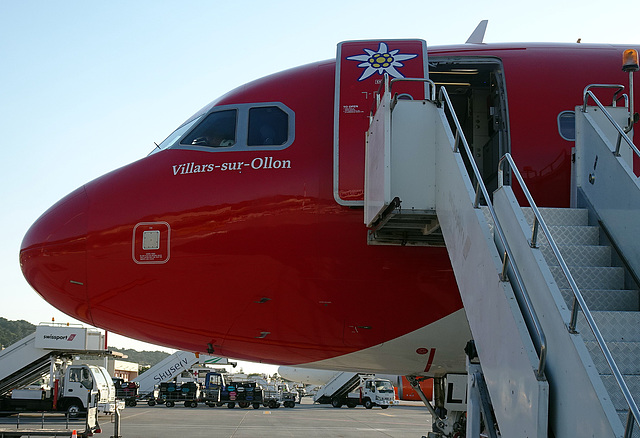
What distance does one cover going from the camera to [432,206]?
6.34 m

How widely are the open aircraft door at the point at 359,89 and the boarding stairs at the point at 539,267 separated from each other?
47 centimetres

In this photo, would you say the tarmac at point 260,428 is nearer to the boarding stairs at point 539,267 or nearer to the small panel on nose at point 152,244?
the small panel on nose at point 152,244

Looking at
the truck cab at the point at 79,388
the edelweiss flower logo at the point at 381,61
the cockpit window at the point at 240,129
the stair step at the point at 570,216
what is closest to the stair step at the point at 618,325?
the stair step at the point at 570,216

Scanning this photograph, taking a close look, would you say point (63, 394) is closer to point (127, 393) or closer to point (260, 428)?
point (260, 428)

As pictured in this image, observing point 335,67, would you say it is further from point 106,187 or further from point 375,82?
point 106,187

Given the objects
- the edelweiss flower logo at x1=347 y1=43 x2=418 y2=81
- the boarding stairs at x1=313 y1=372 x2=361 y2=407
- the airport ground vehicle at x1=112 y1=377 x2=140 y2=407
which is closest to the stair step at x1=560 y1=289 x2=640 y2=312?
the edelweiss flower logo at x1=347 y1=43 x2=418 y2=81

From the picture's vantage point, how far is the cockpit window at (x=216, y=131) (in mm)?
8516

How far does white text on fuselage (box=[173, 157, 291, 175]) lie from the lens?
802cm

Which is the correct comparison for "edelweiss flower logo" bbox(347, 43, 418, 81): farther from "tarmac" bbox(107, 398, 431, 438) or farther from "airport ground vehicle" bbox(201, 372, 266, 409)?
"airport ground vehicle" bbox(201, 372, 266, 409)

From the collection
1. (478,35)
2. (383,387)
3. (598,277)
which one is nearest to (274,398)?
(383,387)

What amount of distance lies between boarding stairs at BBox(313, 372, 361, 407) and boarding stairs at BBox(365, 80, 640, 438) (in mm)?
41602

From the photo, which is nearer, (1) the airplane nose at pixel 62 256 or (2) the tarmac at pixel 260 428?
(1) the airplane nose at pixel 62 256

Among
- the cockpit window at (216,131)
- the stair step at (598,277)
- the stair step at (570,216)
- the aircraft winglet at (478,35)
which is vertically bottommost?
the stair step at (598,277)

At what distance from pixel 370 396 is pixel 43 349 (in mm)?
23597
